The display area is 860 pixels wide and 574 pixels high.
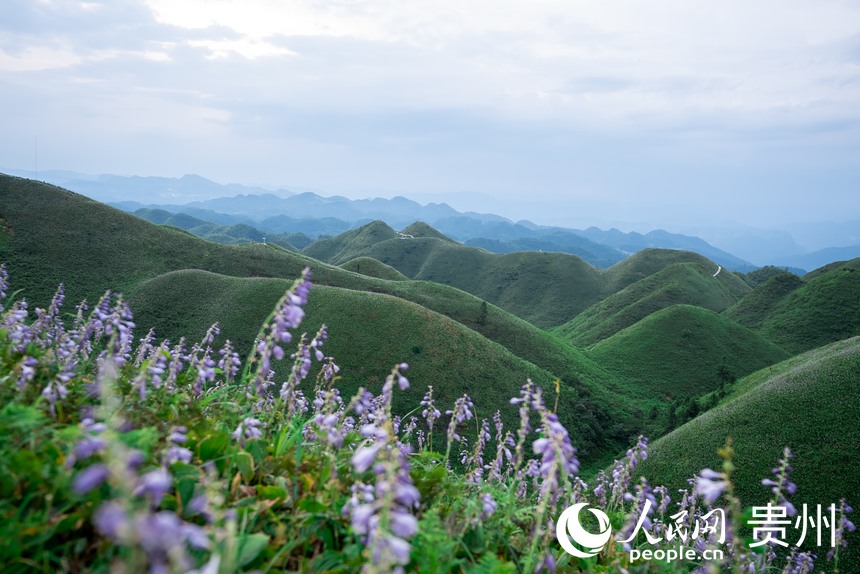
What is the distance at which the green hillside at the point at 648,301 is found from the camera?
352 feet

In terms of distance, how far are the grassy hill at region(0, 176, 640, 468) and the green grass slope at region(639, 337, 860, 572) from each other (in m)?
14.6

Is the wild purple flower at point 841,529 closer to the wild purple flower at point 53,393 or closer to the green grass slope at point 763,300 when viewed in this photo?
the wild purple flower at point 53,393

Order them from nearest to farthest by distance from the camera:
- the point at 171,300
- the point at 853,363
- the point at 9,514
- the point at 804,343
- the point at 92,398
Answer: the point at 9,514, the point at 92,398, the point at 853,363, the point at 171,300, the point at 804,343

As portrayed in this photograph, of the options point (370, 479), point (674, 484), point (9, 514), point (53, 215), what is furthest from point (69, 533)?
point (53, 215)

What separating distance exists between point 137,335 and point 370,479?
5397 cm

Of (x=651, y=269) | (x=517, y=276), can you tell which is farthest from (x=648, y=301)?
(x=651, y=269)

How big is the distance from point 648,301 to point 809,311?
101 feet

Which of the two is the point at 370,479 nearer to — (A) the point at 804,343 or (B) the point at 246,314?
(B) the point at 246,314

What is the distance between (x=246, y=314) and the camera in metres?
58.9

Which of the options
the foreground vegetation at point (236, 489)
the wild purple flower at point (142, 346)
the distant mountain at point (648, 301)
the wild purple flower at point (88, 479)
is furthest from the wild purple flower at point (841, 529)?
the distant mountain at point (648, 301)

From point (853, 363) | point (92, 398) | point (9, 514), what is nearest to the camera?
point (9, 514)

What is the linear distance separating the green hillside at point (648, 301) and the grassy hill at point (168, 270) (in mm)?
27365

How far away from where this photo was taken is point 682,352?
258 ft

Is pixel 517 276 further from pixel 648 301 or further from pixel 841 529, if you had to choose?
pixel 841 529
